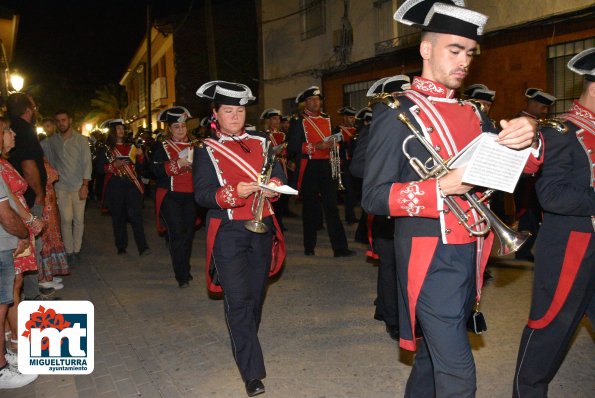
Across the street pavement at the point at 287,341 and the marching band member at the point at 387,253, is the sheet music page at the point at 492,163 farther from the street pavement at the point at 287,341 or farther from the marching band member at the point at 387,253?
the marching band member at the point at 387,253

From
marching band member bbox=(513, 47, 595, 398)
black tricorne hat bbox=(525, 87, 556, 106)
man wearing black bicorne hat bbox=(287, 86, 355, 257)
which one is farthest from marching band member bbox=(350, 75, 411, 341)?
black tricorne hat bbox=(525, 87, 556, 106)

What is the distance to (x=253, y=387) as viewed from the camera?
384cm

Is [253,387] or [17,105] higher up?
[17,105]

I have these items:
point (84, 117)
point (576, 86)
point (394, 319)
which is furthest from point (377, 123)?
point (84, 117)

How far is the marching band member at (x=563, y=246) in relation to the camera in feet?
9.96

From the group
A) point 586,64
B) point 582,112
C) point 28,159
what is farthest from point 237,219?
point 28,159

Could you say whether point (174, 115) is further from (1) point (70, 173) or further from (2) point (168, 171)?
(1) point (70, 173)

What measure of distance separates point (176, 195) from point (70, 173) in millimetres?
2216

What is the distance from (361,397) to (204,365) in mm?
1434

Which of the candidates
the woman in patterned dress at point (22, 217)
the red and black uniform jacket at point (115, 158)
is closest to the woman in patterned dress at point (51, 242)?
the red and black uniform jacket at point (115, 158)

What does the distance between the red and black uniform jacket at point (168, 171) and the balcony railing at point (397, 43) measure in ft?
28.1

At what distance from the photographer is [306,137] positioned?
8.70 metres

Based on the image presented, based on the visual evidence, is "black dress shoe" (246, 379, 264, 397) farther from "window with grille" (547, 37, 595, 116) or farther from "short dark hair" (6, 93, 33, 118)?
"window with grille" (547, 37, 595, 116)
